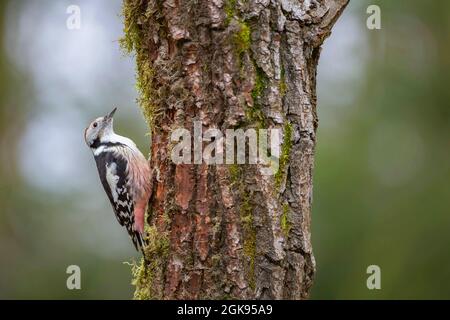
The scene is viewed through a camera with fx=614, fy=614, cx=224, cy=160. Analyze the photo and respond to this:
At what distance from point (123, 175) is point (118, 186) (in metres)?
0.14

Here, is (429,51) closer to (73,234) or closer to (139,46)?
(139,46)

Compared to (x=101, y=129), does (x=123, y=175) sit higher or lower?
lower

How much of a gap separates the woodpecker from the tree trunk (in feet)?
2.23

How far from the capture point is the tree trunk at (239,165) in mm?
3354

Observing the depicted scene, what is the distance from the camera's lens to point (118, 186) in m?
5.14

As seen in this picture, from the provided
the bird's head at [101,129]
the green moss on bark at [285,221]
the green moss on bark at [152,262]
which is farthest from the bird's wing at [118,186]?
the green moss on bark at [285,221]

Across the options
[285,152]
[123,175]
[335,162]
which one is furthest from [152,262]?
[335,162]

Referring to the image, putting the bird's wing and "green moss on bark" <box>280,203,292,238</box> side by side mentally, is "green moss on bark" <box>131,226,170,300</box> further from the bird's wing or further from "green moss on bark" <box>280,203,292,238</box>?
the bird's wing

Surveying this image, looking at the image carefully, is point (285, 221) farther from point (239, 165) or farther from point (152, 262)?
point (152, 262)

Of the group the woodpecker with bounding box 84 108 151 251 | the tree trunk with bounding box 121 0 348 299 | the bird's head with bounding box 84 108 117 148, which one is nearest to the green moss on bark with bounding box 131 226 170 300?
the tree trunk with bounding box 121 0 348 299

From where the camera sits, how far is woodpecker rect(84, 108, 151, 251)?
4418 millimetres

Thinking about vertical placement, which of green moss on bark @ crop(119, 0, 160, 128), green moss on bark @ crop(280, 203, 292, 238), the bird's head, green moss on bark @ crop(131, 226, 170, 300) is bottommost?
green moss on bark @ crop(131, 226, 170, 300)

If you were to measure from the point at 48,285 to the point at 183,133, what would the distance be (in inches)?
254
